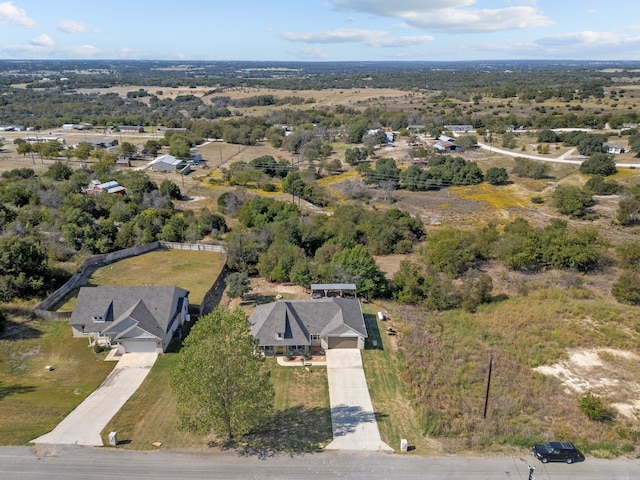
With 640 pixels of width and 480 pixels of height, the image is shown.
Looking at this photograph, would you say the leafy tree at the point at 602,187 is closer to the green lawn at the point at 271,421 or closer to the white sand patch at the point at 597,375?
the white sand patch at the point at 597,375

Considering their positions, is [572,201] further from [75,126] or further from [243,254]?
[75,126]

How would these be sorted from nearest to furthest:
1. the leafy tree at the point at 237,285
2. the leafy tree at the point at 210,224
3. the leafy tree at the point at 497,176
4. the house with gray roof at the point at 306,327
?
the house with gray roof at the point at 306,327
the leafy tree at the point at 237,285
the leafy tree at the point at 210,224
the leafy tree at the point at 497,176

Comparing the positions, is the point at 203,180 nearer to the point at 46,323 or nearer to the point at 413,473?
the point at 46,323

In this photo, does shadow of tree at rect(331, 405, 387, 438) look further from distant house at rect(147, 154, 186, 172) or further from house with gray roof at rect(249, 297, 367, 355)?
distant house at rect(147, 154, 186, 172)

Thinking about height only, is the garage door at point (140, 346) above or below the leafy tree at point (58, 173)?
below

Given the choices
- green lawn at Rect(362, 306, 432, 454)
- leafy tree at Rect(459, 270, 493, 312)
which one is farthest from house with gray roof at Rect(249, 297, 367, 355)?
leafy tree at Rect(459, 270, 493, 312)

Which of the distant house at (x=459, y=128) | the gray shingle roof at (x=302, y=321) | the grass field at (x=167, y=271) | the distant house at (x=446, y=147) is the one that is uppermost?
the distant house at (x=459, y=128)

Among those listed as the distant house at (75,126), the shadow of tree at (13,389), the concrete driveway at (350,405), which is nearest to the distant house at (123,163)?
the distant house at (75,126)
